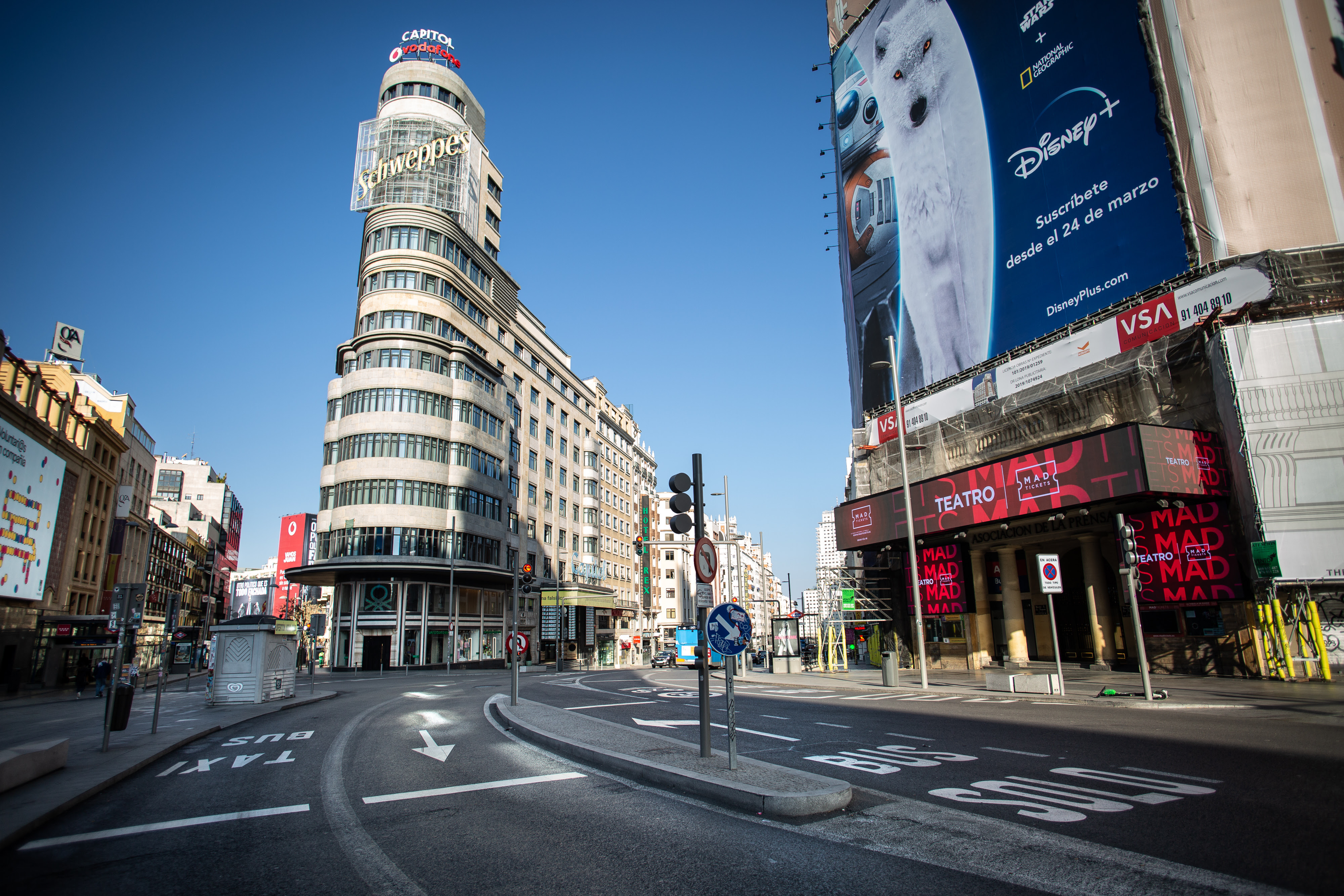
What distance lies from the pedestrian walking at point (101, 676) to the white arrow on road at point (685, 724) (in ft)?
88.4

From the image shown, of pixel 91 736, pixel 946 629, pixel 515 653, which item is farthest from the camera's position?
pixel 946 629

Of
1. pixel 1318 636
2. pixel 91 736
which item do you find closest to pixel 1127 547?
pixel 1318 636

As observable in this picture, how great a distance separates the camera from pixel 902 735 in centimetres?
1146

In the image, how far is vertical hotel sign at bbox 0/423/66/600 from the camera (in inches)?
1086

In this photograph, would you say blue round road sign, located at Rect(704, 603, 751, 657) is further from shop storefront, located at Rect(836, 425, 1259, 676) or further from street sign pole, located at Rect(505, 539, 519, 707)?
shop storefront, located at Rect(836, 425, 1259, 676)

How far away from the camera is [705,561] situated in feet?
28.1

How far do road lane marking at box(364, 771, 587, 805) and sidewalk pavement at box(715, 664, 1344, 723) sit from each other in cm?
1273

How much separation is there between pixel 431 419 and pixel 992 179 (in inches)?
1498

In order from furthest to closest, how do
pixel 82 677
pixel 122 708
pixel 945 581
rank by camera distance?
pixel 945 581
pixel 82 677
pixel 122 708

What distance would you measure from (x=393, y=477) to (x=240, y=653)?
26.3 metres

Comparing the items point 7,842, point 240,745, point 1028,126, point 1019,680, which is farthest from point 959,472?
point 7,842

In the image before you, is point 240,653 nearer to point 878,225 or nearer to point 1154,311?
point 1154,311

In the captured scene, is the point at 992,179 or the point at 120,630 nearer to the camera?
the point at 120,630

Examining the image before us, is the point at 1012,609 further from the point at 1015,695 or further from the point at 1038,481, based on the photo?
the point at 1015,695
